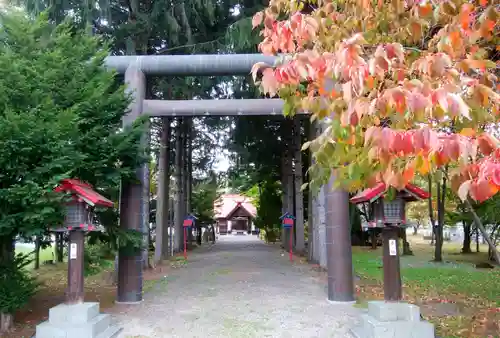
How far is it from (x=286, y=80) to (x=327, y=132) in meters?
0.55

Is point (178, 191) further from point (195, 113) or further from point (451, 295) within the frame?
point (451, 295)

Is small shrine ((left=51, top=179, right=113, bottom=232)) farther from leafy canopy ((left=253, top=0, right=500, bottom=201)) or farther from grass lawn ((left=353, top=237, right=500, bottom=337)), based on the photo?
grass lawn ((left=353, top=237, right=500, bottom=337))

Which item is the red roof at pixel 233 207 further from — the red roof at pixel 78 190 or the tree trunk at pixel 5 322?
the red roof at pixel 78 190

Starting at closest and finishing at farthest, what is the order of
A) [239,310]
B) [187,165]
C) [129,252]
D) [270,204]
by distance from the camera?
[239,310] → [129,252] → [187,165] → [270,204]

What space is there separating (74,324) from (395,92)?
5.88m

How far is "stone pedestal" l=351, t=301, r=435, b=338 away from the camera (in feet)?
20.2

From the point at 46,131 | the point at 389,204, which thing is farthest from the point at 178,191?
the point at 389,204

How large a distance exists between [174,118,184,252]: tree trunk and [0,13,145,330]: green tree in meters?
12.8

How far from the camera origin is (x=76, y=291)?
6.93 m

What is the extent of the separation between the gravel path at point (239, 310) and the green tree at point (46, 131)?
205 cm

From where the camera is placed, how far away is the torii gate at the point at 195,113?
8.99m

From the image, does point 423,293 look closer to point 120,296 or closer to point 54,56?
point 120,296

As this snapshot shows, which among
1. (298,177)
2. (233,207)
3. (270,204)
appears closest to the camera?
(298,177)

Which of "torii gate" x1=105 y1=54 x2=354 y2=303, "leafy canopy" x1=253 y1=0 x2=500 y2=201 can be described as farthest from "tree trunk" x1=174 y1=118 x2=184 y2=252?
"leafy canopy" x1=253 y1=0 x2=500 y2=201
